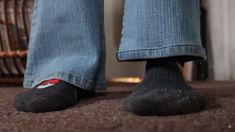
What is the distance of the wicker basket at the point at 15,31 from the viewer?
1.33 meters

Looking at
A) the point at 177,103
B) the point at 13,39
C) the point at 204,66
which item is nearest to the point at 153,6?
the point at 177,103

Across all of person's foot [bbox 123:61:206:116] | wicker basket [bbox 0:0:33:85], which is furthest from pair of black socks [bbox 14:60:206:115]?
wicker basket [bbox 0:0:33:85]

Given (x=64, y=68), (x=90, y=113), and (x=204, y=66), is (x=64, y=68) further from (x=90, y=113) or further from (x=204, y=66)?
(x=204, y=66)

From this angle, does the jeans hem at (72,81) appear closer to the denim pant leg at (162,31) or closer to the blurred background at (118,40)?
the denim pant leg at (162,31)

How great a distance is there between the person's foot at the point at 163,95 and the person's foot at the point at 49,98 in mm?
120

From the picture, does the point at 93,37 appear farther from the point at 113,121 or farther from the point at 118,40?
the point at 118,40

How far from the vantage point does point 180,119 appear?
1.64 feet

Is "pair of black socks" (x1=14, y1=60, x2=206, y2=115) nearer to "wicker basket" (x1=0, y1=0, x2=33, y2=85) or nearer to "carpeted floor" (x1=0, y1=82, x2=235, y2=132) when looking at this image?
"carpeted floor" (x1=0, y1=82, x2=235, y2=132)

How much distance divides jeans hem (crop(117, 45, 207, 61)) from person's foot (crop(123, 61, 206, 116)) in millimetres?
30

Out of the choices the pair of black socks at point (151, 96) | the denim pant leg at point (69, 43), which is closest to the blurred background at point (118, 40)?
the denim pant leg at point (69, 43)

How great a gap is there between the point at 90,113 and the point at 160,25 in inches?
6.7

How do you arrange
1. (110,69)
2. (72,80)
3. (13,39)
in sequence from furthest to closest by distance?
(110,69), (13,39), (72,80)

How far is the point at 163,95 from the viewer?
0.54 metres

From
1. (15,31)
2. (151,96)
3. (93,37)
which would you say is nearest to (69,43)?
(93,37)
